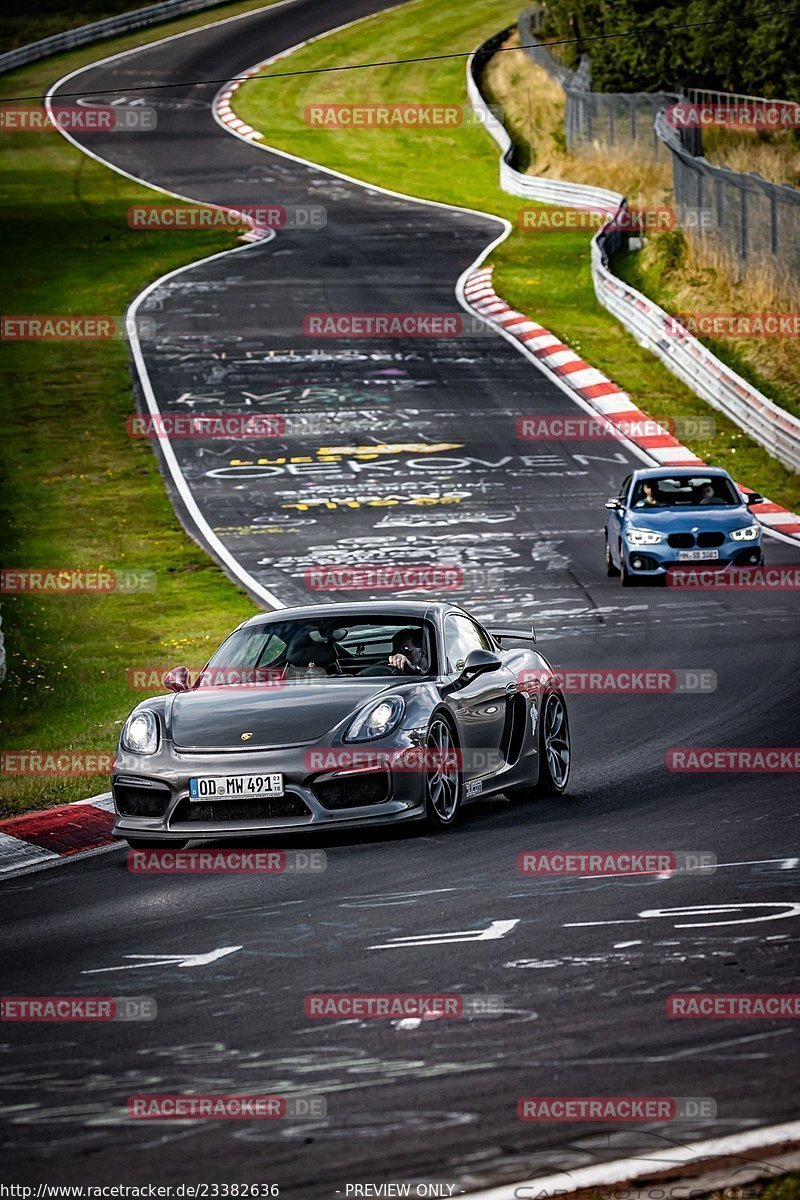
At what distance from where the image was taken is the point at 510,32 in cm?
7094

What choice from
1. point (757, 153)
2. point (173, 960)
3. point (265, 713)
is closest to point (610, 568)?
point (265, 713)

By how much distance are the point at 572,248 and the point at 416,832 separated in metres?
36.5

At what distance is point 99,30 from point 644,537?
58.3 m

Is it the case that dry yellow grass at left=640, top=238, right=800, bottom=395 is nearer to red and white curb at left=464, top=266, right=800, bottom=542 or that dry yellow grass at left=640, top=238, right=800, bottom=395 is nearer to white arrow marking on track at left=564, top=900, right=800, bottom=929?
red and white curb at left=464, top=266, right=800, bottom=542

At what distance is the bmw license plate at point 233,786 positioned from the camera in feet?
32.4

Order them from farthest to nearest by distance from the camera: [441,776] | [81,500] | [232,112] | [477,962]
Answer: [232,112] → [81,500] → [441,776] → [477,962]

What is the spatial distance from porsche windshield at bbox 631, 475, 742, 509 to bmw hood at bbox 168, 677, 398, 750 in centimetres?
1267

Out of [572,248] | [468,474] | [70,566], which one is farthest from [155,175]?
[70,566]

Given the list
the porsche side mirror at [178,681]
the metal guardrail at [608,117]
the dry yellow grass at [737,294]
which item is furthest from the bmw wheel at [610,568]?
the metal guardrail at [608,117]

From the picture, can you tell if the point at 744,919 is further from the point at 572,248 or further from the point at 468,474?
the point at 572,248

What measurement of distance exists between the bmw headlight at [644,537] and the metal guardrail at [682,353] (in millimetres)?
6495

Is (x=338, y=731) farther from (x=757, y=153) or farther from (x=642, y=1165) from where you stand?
(x=757, y=153)

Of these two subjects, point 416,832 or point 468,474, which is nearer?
point 416,832

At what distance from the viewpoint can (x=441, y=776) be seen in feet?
34.5
